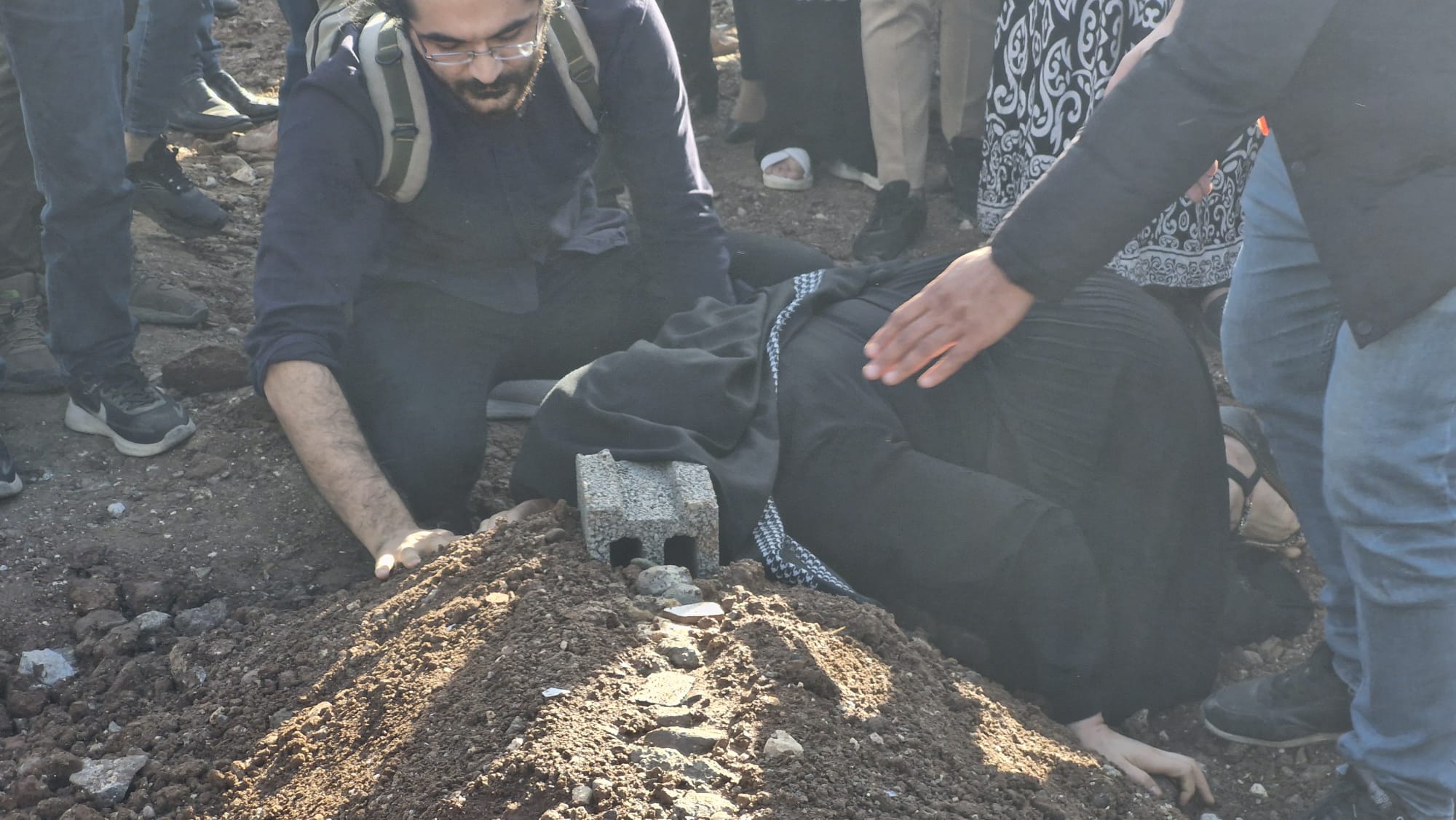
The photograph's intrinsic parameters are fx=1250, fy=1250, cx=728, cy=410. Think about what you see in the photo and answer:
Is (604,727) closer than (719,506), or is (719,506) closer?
(604,727)

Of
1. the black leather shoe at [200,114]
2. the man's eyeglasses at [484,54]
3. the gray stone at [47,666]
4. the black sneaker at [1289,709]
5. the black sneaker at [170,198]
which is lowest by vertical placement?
the gray stone at [47,666]

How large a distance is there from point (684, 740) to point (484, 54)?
5.30ft

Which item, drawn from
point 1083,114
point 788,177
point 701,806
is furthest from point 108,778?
point 788,177

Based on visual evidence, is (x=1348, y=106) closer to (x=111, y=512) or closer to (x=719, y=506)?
(x=719, y=506)

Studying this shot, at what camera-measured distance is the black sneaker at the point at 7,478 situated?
3.00m

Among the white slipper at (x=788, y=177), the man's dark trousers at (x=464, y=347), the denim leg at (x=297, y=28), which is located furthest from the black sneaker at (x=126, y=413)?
the white slipper at (x=788, y=177)

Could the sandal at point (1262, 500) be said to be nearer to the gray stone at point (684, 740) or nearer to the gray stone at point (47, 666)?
the gray stone at point (684, 740)

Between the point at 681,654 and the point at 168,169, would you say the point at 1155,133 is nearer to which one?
the point at 681,654

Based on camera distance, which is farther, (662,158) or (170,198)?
(170,198)

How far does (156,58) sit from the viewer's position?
4.05 m

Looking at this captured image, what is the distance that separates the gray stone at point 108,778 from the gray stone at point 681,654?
2.89 ft

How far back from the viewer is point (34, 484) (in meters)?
3.11

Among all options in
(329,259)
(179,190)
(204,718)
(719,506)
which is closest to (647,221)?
(329,259)

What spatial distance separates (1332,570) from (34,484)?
116 inches
